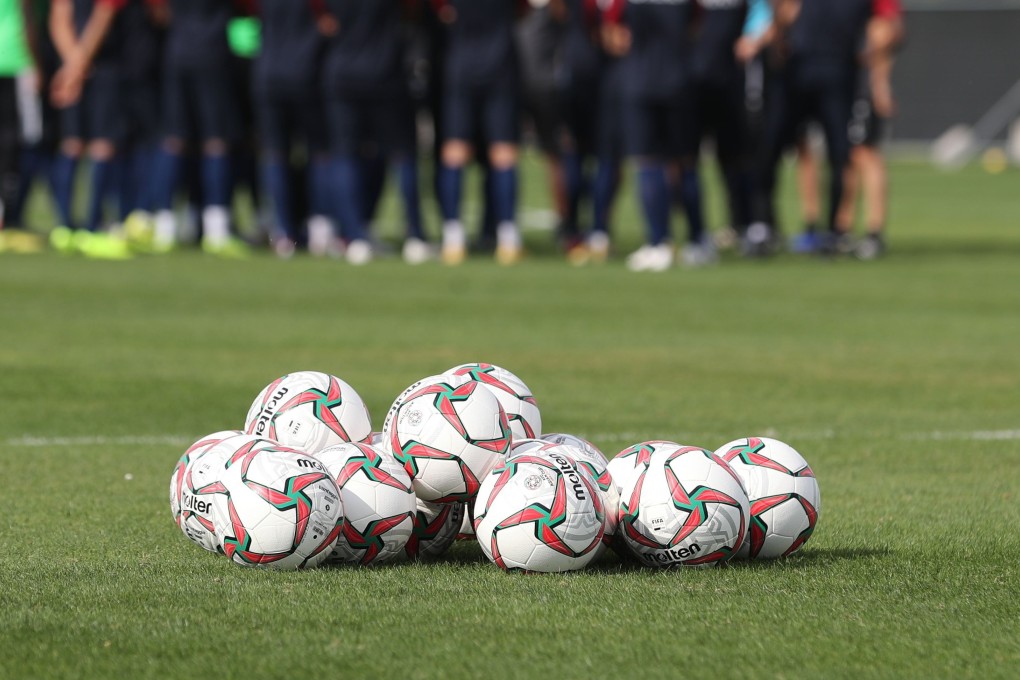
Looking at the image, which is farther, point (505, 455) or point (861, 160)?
point (861, 160)

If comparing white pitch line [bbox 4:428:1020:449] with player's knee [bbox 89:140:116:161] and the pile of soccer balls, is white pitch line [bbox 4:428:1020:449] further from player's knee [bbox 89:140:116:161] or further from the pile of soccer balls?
player's knee [bbox 89:140:116:161]

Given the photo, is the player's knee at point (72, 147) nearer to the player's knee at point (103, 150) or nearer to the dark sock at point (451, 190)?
the player's knee at point (103, 150)

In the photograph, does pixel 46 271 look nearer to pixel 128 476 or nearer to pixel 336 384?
pixel 128 476

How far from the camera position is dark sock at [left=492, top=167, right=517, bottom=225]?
15.6 meters

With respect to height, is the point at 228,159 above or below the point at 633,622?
below

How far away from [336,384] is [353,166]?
Result: 1044 centimetres

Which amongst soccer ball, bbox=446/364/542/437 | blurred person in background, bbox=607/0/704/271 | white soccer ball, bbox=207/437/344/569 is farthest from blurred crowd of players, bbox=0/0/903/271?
white soccer ball, bbox=207/437/344/569

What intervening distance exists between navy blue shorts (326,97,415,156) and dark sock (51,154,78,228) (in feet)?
8.83

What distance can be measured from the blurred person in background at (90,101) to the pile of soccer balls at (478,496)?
36.9ft

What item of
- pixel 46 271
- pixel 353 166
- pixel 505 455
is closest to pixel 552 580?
pixel 505 455

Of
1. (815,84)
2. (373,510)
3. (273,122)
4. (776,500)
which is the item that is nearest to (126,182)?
(273,122)

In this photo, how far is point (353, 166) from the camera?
52.0 ft

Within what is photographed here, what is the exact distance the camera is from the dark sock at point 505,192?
51.3ft

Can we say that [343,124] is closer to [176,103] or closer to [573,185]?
[176,103]
